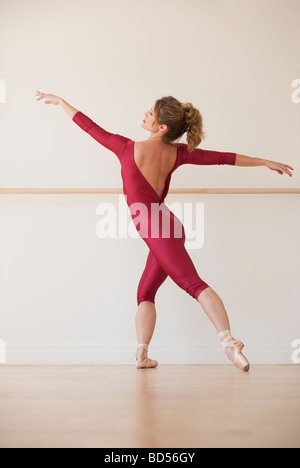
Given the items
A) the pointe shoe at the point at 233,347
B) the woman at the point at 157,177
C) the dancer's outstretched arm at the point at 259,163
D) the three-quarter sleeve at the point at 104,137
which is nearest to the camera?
the pointe shoe at the point at 233,347

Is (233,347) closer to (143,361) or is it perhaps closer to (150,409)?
(143,361)

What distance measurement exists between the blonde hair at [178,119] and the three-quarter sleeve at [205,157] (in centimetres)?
4

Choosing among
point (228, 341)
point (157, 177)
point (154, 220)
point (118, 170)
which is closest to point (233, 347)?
point (228, 341)

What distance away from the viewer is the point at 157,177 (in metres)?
2.41

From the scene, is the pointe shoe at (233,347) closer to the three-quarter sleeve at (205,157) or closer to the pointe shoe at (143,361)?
the pointe shoe at (143,361)

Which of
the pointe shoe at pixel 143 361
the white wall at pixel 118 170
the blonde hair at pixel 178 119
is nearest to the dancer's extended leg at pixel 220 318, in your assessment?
the pointe shoe at pixel 143 361

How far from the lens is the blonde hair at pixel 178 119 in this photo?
2385 mm

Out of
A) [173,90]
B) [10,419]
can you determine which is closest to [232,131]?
[173,90]

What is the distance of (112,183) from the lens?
9.11 ft

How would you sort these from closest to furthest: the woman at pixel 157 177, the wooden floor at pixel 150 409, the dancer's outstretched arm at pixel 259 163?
the wooden floor at pixel 150 409 < the woman at pixel 157 177 < the dancer's outstretched arm at pixel 259 163

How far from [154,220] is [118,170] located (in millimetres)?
553

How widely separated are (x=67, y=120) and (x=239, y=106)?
0.83m

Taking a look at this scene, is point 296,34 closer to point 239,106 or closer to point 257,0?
→ point 257,0

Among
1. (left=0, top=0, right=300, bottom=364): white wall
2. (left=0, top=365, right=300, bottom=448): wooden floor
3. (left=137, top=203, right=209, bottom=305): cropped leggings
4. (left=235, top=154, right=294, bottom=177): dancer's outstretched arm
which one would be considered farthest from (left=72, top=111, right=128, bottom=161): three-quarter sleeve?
(left=0, top=365, right=300, bottom=448): wooden floor
